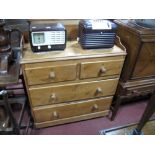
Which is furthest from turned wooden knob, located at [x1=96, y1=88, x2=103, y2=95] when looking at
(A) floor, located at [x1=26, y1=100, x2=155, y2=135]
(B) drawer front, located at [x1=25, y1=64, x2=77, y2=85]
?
(A) floor, located at [x1=26, y1=100, x2=155, y2=135]

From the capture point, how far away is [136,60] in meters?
1.28

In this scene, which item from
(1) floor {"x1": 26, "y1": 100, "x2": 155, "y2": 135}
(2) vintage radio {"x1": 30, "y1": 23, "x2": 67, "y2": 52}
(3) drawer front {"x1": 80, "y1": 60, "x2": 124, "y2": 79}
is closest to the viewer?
(2) vintage radio {"x1": 30, "y1": 23, "x2": 67, "y2": 52}

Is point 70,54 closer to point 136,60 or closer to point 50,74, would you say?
point 50,74

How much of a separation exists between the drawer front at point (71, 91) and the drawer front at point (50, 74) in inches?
2.8

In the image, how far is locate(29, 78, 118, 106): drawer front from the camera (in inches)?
49.3

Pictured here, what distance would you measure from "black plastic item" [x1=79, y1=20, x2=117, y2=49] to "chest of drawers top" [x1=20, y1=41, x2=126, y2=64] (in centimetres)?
5

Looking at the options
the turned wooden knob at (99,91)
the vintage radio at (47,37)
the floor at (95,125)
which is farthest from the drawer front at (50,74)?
the floor at (95,125)

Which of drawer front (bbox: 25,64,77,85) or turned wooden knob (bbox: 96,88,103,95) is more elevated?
drawer front (bbox: 25,64,77,85)

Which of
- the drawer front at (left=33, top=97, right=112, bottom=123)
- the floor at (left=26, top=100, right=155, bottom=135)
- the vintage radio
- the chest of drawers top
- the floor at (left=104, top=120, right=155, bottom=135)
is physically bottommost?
the floor at (left=26, top=100, right=155, bottom=135)

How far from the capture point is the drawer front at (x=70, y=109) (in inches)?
54.6

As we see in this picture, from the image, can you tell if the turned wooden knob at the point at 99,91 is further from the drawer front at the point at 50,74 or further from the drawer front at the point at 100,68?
the drawer front at the point at 50,74

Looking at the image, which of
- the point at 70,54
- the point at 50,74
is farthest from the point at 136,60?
the point at 50,74

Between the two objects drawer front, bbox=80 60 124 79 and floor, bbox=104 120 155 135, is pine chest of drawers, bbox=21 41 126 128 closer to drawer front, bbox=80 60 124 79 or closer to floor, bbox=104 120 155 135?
drawer front, bbox=80 60 124 79
